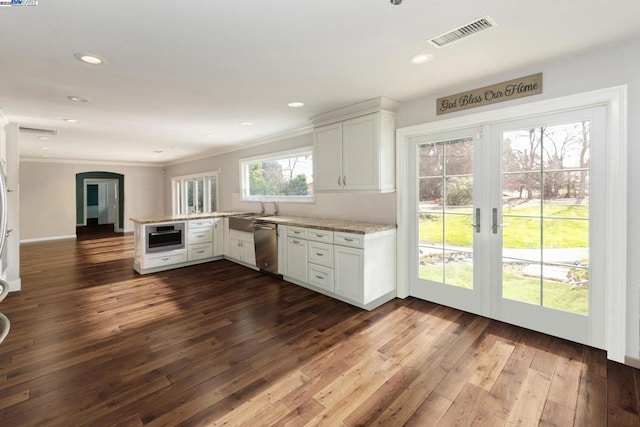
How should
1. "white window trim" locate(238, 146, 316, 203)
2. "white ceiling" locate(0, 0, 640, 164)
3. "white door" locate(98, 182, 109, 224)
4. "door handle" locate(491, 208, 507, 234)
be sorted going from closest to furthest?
"white ceiling" locate(0, 0, 640, 164) → "door handle" locate(491, 208, 507, 234) → "white window trim" locate(238, 146, 316, 203) → "white door" locate(98, 182, 109, 224)

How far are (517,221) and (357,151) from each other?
186cm

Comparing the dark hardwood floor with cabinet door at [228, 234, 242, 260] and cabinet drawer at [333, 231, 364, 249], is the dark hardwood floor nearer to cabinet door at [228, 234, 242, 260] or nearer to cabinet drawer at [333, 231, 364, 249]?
cabinet drawer at [333, 231, 364, 249]

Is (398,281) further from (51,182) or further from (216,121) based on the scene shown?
(51,182)

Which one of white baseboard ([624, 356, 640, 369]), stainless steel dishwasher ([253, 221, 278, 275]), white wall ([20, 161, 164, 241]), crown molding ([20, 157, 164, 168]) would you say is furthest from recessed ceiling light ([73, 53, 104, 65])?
white wall ([20, 161, 164, 241])

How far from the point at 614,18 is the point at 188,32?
2.76m

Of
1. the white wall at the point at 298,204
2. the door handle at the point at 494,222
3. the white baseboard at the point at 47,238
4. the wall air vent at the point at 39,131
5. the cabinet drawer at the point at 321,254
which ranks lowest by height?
the white baseboard at the point at 47,238

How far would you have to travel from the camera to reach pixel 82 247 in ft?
24.8

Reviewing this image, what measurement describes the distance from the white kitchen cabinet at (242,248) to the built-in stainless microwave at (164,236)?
866 mm

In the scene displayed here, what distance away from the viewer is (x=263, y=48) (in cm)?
225

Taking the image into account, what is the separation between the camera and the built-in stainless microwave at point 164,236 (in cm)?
504

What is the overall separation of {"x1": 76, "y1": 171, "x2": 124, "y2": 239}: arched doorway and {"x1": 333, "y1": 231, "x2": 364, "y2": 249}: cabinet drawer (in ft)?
30.1

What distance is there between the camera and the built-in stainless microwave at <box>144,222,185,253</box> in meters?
5.04

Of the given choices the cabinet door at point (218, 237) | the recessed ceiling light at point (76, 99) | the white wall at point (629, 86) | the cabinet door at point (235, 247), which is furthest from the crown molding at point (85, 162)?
the white wall at point (629, 86)

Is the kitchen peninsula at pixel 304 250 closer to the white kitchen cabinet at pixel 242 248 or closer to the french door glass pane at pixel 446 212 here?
the white kitchen cabinet at pixel 242 248
